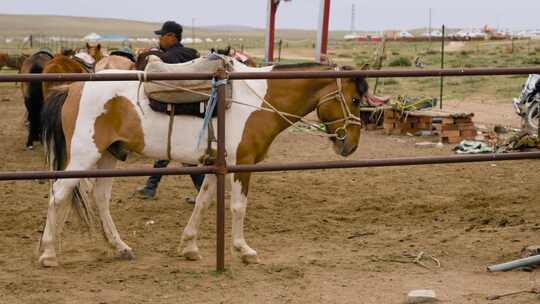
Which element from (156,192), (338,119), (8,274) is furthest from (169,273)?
(156,192)

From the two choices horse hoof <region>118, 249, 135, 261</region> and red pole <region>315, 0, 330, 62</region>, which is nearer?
horse hoof <region>118, 249, 135, 261</region>

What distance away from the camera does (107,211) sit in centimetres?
600

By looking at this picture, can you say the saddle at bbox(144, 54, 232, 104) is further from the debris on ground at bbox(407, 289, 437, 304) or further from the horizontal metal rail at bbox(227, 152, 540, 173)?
the debris on ground at bbox(407, 289, 437, 304)

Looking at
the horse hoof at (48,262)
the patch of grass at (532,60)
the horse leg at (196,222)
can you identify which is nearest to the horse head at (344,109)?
the horse leg at (196,222)

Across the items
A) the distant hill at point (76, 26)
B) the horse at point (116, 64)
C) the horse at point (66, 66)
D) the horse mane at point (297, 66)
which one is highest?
the horse mane at point (297, 66)

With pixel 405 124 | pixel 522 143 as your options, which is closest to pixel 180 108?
pixel 522 143

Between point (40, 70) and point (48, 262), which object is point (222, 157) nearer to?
point (48, 262)

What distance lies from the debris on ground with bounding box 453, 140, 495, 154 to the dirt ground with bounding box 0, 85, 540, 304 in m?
0.88

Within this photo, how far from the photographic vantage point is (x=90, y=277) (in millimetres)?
5258

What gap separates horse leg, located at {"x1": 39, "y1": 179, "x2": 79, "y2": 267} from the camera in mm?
5566

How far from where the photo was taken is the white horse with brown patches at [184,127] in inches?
220

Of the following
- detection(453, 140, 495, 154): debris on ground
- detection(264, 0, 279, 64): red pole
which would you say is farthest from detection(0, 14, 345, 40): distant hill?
detection(453, 140, 495, 154): debris on ground

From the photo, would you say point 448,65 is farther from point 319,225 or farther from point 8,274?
point 8,274

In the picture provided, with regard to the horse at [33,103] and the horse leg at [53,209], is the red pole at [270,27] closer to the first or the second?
the horse at [33,103]
